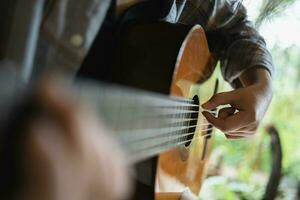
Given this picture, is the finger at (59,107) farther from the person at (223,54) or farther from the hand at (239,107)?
the hand at (239,107)

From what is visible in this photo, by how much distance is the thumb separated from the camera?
2.61 feet

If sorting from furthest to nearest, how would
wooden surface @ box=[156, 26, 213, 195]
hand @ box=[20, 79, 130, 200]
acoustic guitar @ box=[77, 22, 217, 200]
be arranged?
wooden surface @ box=[156, 26, 213, 195], acoustic guitar @ box=[77, 22, 217, 200], hand @ box=[20, 79, 130, 200]

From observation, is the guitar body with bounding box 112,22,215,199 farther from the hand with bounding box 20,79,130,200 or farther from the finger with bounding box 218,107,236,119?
the hand with bounding box 20,79,130,200

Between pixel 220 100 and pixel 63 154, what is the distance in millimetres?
542

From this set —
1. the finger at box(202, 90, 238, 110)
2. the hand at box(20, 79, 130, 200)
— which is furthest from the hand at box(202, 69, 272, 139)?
the hand at box(20, 79, 130, 200)

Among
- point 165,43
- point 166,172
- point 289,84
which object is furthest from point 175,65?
point 289,84

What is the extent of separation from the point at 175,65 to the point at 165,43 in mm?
39

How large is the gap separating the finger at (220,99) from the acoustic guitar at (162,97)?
23 mm

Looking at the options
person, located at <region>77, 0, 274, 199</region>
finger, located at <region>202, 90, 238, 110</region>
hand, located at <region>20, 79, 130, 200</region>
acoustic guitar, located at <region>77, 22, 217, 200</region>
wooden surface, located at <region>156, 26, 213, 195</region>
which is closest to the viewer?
hand, located at <region>20, 79, 130, 200</region>

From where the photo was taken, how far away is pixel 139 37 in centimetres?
63

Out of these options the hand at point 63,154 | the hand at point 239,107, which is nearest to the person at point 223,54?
the hand at point 239,107

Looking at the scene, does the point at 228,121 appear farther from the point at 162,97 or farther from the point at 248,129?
the point at 162,97

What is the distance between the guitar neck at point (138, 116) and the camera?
0.37 m

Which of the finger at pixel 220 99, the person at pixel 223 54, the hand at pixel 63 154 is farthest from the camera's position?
the finger at pixel 220 99
